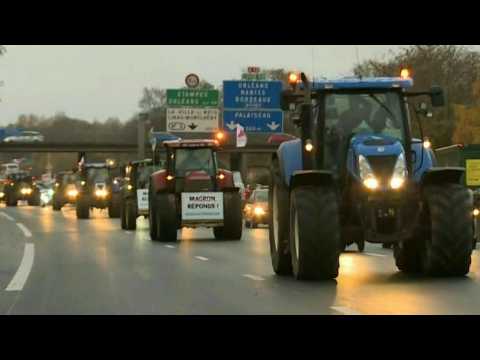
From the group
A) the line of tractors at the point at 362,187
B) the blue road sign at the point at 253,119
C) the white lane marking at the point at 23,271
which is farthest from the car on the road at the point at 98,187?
the line of tractors at the point at 362,187

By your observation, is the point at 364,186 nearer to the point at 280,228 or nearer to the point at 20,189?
the point at 280,228

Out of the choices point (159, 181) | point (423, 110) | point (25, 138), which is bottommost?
point (159, 181)

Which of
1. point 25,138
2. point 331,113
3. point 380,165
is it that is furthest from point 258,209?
point 25,138

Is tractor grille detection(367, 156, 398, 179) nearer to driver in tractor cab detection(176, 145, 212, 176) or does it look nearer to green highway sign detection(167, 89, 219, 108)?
driver in tractor cab detection(176, 145, 212, 176)

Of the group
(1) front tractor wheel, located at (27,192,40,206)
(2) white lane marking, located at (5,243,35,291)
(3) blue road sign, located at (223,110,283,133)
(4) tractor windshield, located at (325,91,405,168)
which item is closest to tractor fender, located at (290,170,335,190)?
(4) tractor windshield, located at (325,91,405,168)

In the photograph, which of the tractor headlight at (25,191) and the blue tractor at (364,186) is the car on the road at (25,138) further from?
the blue tractor at (364,186)

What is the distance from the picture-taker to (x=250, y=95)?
1939 inches

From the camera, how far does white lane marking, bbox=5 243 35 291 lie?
1656 cm

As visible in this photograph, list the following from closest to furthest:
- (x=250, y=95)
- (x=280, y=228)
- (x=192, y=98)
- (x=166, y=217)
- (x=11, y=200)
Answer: (x=280, y=228) < (x=166, y=217) < (x=250, y=95) < (x=192, y=98) < (x=11, y=200)

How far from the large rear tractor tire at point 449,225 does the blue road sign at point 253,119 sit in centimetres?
3345

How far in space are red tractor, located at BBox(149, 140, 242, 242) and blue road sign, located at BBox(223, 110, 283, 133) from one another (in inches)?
660

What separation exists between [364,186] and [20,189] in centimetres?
8229

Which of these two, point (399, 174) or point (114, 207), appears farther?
point (114, 207)
